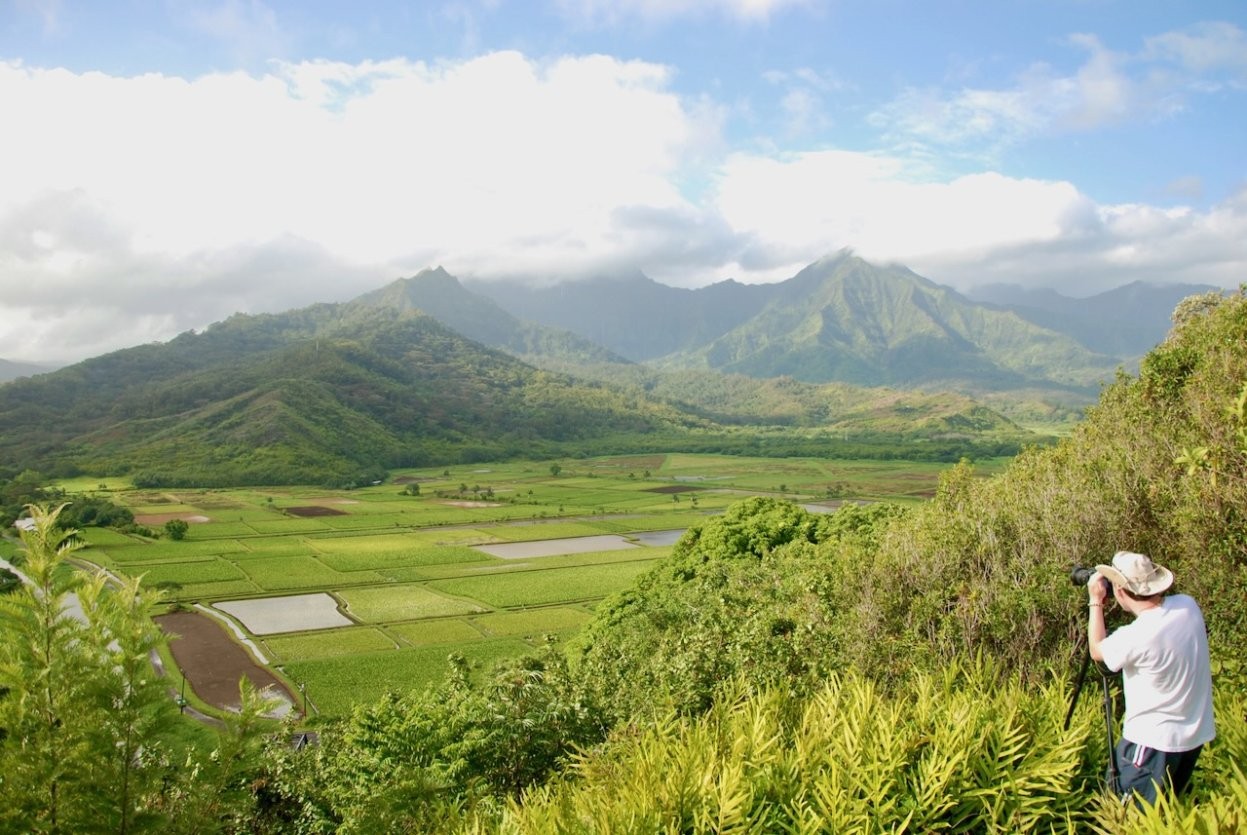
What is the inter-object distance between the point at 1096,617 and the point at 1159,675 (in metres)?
0.56

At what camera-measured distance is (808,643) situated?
35.7 ft

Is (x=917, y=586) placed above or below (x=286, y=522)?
above

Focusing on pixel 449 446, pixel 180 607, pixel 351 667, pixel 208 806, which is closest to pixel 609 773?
pixel 208 806

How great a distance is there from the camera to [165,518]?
64.9 m

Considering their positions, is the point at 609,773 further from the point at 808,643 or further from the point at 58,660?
the point at 808,643

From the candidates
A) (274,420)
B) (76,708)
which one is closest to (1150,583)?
(76,708)

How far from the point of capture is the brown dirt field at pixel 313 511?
236 feet

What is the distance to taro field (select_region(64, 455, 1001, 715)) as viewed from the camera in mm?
33562

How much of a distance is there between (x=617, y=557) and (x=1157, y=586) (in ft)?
164

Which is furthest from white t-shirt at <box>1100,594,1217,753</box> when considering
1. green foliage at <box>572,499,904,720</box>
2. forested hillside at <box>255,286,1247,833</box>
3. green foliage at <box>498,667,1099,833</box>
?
green foliage at <box>572,499,904,720</box>

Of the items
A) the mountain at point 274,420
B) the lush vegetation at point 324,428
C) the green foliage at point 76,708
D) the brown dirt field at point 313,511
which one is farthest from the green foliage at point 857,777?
the mountain at point 274,420

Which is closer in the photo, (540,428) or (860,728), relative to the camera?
(860,728)

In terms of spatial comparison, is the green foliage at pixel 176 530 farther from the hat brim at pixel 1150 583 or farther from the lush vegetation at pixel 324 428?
the hat brim at pixel 1150 583

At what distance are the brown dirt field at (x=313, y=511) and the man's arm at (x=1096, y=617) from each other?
241 ft
